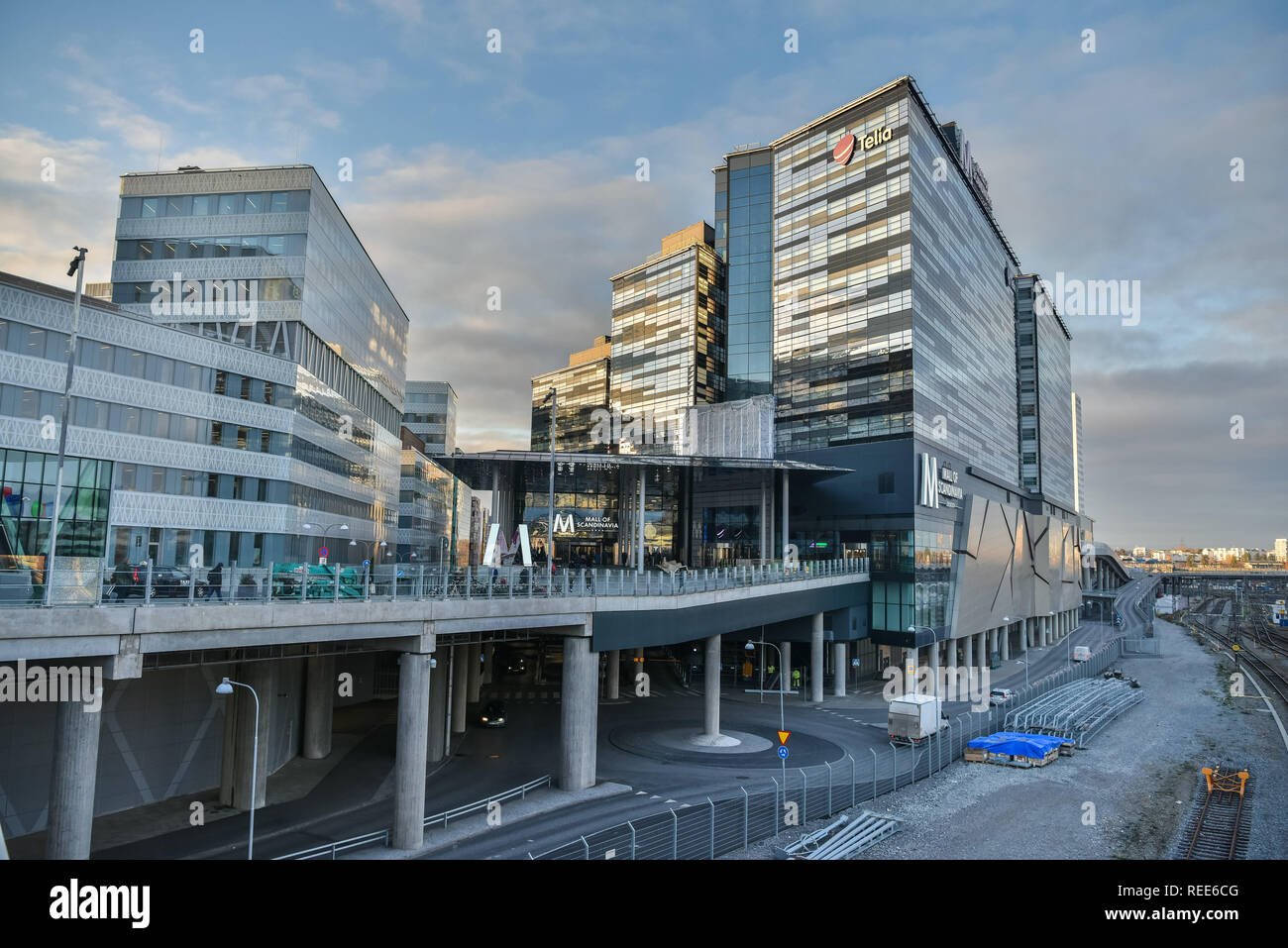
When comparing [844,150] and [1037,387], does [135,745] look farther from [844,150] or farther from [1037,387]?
[1037,387]

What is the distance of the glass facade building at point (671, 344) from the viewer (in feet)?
286

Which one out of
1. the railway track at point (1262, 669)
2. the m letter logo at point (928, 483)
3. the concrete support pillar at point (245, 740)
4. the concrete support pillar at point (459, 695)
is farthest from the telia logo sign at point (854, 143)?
the concrete support pillar at point (245, 740)

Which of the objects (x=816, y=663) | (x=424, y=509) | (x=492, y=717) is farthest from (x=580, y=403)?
(x=492, y=717)

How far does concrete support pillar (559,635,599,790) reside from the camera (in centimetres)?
3259

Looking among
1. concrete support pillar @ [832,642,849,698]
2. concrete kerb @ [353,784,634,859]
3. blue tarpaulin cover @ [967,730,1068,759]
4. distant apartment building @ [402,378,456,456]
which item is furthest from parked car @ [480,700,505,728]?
distant apartment building @ [402,378,456,456]

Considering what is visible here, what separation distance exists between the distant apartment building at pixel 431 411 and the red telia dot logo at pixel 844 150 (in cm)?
8135

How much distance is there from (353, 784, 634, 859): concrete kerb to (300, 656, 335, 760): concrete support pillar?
14.2 meters

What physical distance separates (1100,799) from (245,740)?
37400 mm

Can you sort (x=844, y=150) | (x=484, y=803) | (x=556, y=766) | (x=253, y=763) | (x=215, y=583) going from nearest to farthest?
(x=215, y=583), (x=253, y=763), (x=484, y=803), (x=556, y=766), (x=844, y=150)

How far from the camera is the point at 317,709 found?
39.6m

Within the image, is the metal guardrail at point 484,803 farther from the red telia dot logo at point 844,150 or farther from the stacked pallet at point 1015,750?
the red telia dot logo at point 844,150

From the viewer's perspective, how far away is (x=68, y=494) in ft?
110
